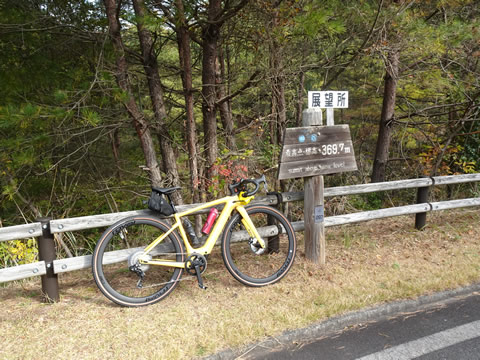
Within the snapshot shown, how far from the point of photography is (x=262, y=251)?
4609mm

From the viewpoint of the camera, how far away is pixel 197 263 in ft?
13.7

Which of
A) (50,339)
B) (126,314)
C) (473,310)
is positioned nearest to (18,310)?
(50,339)

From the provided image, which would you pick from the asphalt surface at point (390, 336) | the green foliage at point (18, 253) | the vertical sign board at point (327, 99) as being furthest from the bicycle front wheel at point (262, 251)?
the green foliage at point (18, 253)

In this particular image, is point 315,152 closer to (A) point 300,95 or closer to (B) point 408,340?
(B) point 408,340

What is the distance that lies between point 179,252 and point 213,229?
1.48 feet

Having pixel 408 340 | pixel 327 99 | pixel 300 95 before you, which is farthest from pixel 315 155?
pixel 300 95

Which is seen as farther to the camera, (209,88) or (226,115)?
(226,115)

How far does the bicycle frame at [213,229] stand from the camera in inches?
161

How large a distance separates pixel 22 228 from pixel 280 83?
14.8ft

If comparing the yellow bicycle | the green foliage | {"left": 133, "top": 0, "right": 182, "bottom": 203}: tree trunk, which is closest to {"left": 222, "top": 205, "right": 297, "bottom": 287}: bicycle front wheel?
the yellow bicycle

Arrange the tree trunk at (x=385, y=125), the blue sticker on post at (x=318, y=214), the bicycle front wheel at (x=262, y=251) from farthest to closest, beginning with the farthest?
the tree trunk at (x=385, y=125), the blue sticker on post at (x=318, y=214), the bicycle front wheel at (x=262, y=251)

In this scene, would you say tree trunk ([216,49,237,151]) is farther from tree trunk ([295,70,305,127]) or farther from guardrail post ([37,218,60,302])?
guardrail post ([37,218,60,302])

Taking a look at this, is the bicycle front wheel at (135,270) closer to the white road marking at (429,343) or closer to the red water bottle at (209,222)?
the red water bottle at (209,222)

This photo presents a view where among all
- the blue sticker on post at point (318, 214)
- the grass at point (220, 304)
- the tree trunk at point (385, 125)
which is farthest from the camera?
the tree trunk at point (385, 125)
